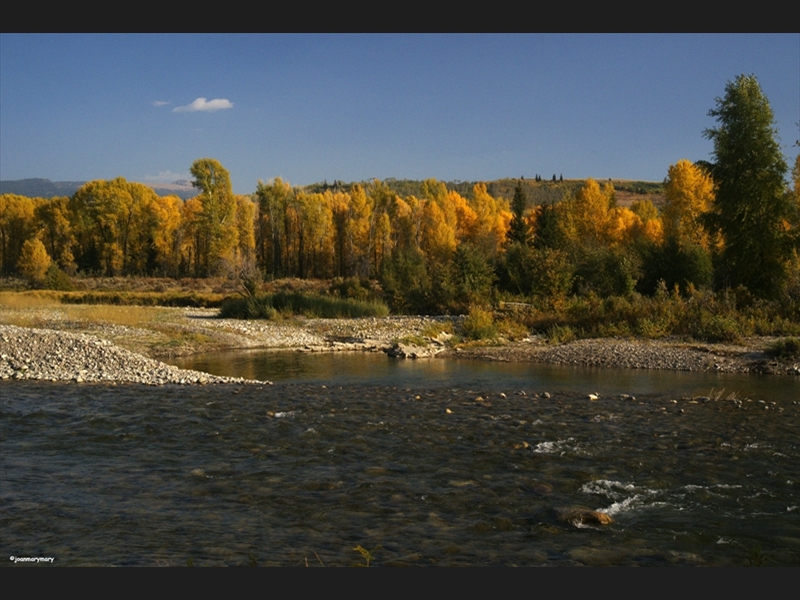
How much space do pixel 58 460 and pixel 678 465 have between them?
299 inches

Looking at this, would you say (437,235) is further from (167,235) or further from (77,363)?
(77,363)

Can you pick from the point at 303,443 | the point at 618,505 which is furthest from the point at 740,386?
the point at 303,443

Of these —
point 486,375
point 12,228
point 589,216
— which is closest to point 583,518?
point 486,375

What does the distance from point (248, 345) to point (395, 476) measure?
620 inches

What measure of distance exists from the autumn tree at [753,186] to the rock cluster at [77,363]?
20.4 metres

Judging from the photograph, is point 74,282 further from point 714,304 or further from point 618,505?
point 618,505

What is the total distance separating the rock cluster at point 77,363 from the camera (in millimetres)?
14453

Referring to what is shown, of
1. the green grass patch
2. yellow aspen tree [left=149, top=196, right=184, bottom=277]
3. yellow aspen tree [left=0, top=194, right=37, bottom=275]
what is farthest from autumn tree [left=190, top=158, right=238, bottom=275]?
yellow aspen tree [left=0, top=194, right=37, bottom=275]

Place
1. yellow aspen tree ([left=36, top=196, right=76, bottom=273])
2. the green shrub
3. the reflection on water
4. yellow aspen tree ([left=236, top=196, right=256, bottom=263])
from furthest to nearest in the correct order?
yellow aspen tree ([left=36, top=196, right=76, bottom=273]) < yellow aspen tree ([left=236, top=196, right=256, bottom=263]) < the green shrub < the reflection on water

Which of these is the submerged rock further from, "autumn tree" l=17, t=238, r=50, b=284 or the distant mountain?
the distant mountain

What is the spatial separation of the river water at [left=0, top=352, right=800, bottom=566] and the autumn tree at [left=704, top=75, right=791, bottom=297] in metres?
14.5

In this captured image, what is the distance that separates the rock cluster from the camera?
1445 cm

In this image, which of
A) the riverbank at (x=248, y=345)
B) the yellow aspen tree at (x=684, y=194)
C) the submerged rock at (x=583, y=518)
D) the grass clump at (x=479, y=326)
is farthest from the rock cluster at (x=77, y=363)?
the yellow aspen tree at (x=684, y=194)

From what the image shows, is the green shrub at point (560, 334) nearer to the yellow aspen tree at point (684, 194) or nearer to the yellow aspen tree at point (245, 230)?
the yellow aspen tree at point (684, 194)
